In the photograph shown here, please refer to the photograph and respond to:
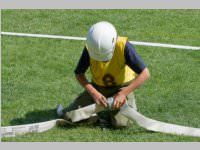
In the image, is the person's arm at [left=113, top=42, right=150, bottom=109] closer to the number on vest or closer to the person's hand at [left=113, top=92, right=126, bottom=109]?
the person's hand at [left=113, top=92, right=126, bottom=109]

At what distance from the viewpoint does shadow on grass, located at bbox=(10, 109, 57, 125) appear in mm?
5127

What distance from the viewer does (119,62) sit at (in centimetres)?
491

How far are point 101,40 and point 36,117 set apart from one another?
3.77ft

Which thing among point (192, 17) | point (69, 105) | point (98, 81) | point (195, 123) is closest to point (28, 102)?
point (69, 105)

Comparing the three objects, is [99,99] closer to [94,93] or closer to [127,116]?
[94,93]

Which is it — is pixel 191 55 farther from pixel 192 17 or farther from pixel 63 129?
pixel 63 129

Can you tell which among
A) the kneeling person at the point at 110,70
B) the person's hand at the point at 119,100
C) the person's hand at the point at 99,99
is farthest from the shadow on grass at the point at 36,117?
the person's hand at the point at 119,100

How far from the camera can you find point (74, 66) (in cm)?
661

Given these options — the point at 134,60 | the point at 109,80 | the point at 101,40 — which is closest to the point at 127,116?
the point at 109,80

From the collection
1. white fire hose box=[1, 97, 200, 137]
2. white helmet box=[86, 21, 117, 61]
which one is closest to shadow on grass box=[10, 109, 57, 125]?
white fire hose box=[1, 97, 200, 137]

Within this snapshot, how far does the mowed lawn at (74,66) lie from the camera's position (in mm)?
4965

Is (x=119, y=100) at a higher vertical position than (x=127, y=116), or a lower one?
higher

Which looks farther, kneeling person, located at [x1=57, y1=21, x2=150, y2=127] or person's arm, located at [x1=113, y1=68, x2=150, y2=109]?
person's arm, located at [x1=113, y1=68, x2=150, y2=109]

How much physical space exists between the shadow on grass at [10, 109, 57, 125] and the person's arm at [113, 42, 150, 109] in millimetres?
774
